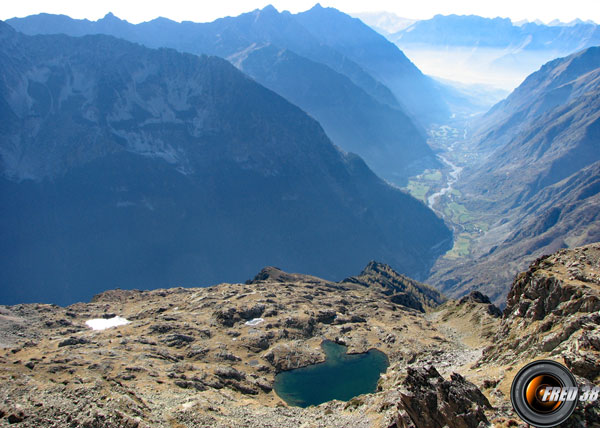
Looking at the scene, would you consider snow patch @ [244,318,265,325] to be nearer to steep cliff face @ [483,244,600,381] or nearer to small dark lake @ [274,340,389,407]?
small dark lake @ [274,340,389,407]

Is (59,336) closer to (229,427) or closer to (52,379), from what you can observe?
(52,379)

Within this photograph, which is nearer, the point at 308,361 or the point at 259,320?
the point at 308,361

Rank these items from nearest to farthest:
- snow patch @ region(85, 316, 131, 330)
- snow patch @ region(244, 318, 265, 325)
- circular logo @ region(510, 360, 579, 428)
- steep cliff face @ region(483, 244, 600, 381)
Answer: circular logo @ region(510, 360, 579, 428) → steep cliff face @ region(483, 244, 600, 381) → snow patch @ region(85, 316, 131, 330) → snow patch @ region(244, 318, 265, 325)

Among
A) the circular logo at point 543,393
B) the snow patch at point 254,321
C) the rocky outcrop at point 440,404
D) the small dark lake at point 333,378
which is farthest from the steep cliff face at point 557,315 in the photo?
the snow patch at point 254,321

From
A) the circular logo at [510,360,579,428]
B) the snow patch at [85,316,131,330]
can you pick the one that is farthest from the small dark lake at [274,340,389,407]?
the circular logo at [510,360,579,428]

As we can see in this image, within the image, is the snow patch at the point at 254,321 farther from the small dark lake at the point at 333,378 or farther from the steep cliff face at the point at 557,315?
the steep cliff face at the point at 557,315

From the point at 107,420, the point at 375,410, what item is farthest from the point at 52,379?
the point at 375,410

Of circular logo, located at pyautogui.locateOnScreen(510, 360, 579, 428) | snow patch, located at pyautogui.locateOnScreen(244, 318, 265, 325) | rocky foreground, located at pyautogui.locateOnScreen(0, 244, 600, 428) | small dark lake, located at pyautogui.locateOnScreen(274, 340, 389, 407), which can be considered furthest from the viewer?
snow patch, located at pyautogui.locateOnScreen(244, 318, 265, 325)
